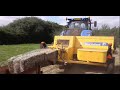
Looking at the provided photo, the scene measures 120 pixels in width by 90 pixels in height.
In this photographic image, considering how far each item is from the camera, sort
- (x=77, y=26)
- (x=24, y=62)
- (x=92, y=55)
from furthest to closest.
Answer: (x=77, y=26) < (x=92, y=55) < (x=24, y=62)

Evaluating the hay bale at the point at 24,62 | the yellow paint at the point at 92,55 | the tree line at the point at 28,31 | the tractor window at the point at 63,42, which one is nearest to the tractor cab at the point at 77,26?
the tractor window at the point at 63,42

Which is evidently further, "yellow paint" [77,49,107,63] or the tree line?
the tree line

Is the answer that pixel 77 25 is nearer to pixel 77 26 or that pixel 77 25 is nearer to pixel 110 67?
pixel 77 26

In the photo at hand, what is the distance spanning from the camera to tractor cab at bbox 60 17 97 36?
9.29 meters

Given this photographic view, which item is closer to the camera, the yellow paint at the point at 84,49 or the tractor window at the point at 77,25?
the yellow paint at the point at 84,49

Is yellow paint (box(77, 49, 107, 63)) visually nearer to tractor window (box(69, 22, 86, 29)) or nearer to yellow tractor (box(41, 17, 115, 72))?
yellow tractor (box(41, 17, 115, 72))

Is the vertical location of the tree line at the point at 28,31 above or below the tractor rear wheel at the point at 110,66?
above

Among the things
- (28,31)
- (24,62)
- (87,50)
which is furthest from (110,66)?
(28,31)

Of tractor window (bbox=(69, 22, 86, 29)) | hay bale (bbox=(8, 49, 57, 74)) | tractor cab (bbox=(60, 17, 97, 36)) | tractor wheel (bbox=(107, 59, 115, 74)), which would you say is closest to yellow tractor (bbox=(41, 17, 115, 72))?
tractor wheel (bbox=(107, 59, 115, 74))

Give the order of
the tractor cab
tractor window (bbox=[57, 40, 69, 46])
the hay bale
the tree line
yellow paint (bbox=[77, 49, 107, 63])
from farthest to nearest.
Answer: the tree line, the tractor cab, tractor window (bbox=[57, 40, 69, 46]), yellow paint (bbox=[77, 49, 107, 63]), the hay bale

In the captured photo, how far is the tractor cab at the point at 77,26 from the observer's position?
929cm

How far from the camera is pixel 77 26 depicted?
9758mm

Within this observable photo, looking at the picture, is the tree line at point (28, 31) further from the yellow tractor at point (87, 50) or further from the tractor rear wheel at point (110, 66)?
the tractor rear wheel at point (110, 66)
